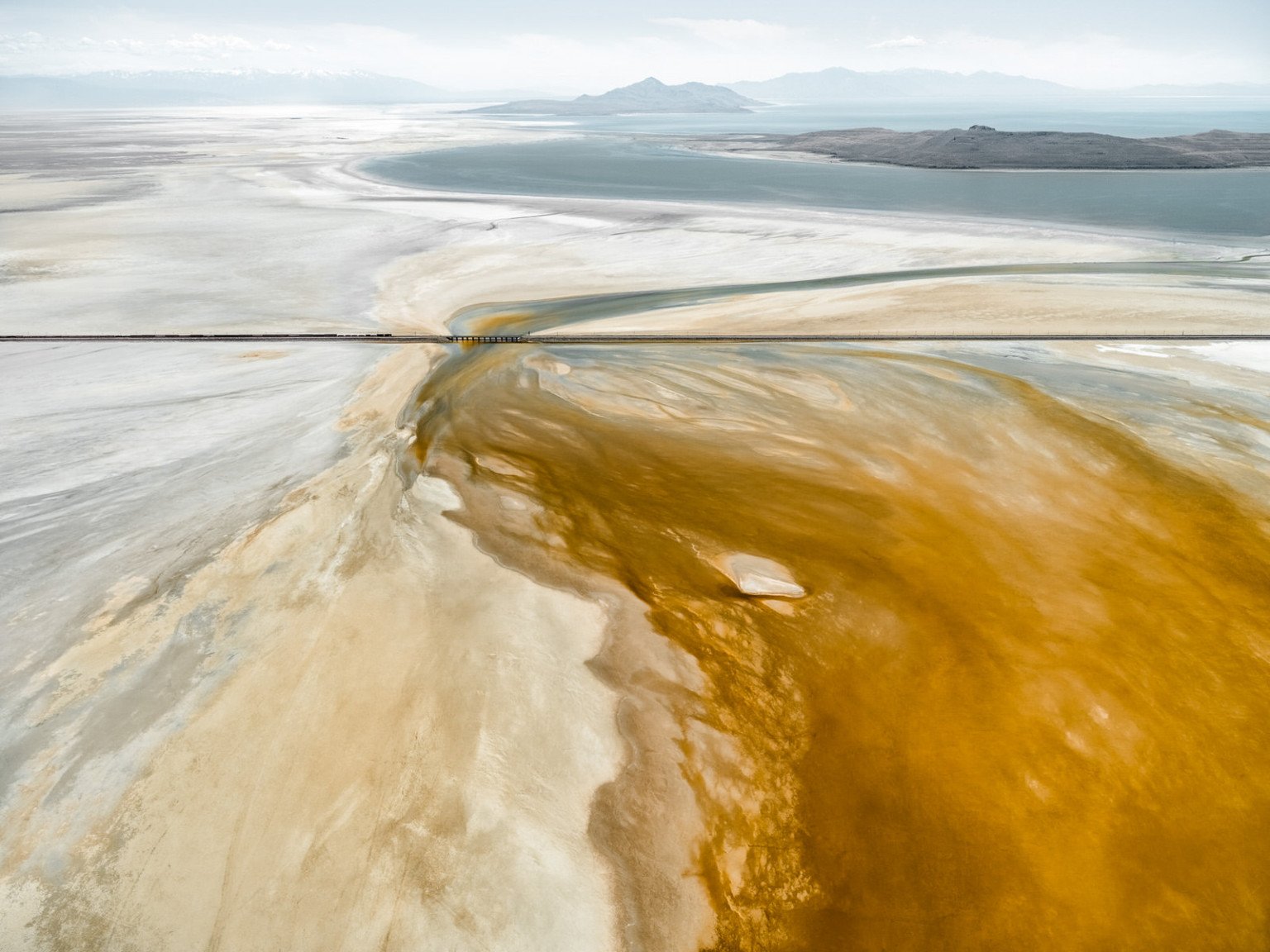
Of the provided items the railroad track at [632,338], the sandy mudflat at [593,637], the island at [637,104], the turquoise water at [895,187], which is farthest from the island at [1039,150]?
the island at [637,104]

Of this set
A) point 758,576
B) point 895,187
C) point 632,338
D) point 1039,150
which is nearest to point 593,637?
point 758,576

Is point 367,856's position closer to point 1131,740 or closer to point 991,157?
point 1131,740

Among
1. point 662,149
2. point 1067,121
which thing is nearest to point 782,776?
point 662,149

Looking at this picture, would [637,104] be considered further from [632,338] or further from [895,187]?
[632,338]

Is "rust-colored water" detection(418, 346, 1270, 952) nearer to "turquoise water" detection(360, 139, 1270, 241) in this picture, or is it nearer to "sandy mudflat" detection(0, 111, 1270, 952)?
"sandy mudflat" detection(0, 111, 1270, 952)

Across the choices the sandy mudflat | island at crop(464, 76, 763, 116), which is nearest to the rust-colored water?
the sandy mudflat
